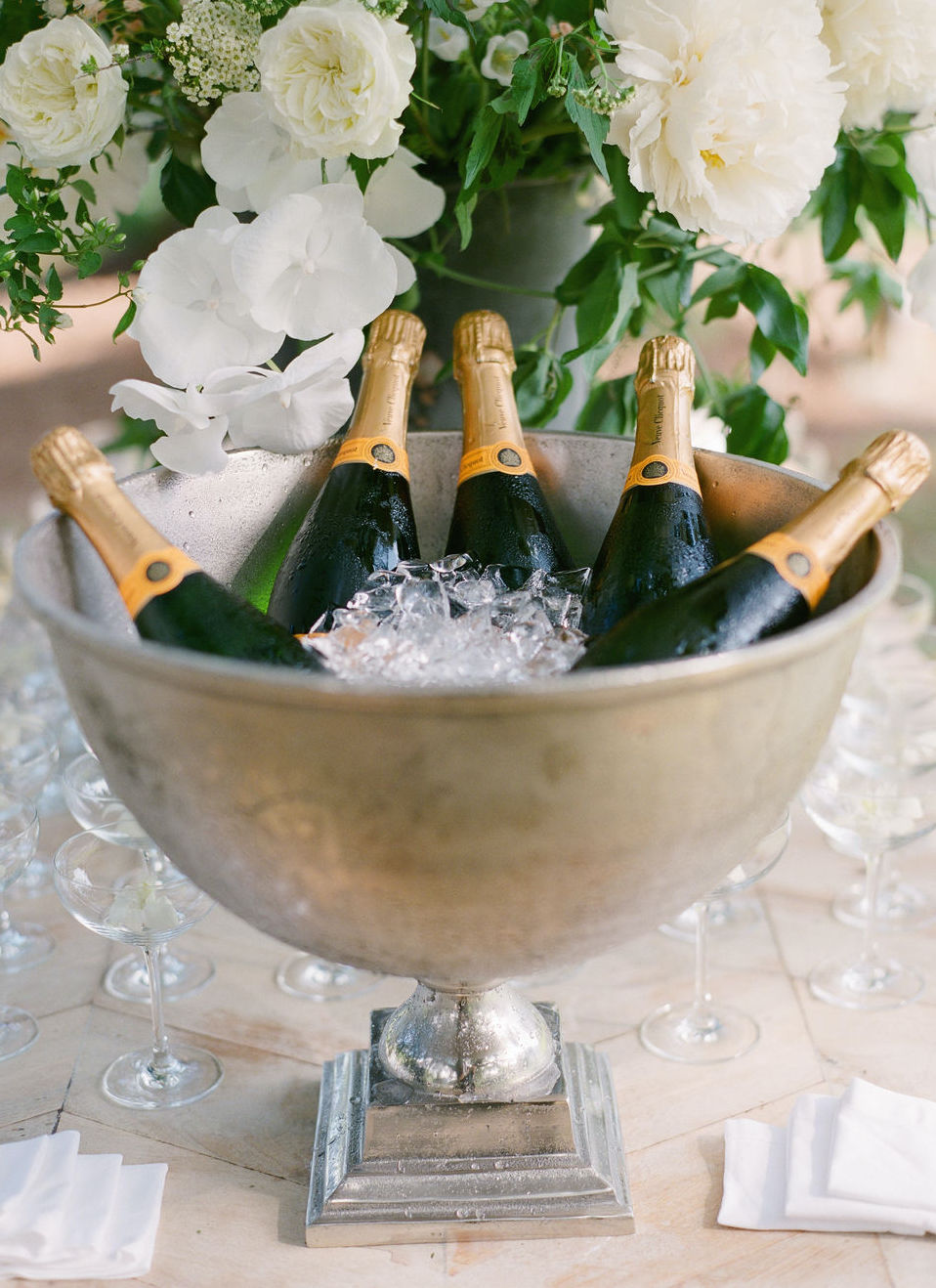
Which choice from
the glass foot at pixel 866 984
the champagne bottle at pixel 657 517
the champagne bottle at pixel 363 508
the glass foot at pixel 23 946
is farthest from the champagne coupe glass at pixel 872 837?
the glass foot at pixel 23 946

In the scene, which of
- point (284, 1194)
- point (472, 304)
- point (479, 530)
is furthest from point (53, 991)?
point (472, 304)


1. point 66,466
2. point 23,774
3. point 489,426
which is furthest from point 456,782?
point 23,774

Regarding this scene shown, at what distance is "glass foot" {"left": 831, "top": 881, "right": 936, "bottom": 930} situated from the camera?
1064mm

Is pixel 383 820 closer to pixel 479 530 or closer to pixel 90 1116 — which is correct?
pixel 479 530

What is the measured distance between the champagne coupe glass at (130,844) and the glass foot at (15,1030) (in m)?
0.06

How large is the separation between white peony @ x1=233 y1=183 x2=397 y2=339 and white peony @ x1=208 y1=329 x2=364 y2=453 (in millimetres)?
20

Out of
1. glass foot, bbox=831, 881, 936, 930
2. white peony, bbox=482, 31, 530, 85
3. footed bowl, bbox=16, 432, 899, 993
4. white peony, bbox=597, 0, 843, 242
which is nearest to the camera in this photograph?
footed bowl, bbox=16, 432, 899, 993

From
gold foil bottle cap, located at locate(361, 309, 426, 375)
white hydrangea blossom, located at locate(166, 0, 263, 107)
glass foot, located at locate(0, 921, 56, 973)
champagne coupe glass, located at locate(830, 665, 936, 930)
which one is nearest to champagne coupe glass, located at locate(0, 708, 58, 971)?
glass foot, located at locate(0, 921, 56, 973)

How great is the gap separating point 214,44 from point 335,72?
0.09 meters

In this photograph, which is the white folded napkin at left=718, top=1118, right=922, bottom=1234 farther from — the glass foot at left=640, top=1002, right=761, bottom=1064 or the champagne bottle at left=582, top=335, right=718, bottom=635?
the champagne bottle at left=582, top=335, right=718, bottom=635

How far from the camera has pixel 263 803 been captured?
20.2 inches

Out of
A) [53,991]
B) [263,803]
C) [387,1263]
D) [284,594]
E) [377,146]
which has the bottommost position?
[53,991]

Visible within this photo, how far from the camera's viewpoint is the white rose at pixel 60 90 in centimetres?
77

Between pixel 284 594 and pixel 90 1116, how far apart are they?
374 mm
